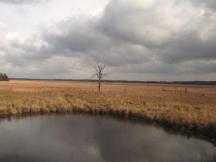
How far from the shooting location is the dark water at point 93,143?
14.9 metres

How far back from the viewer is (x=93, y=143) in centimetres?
1828

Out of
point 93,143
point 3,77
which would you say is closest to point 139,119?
point 93,143

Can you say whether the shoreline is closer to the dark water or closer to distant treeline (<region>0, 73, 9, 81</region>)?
the dark water

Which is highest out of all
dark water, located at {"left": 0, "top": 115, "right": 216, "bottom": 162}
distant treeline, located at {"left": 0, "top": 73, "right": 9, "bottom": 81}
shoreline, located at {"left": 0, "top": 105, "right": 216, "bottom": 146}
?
distant treeline, located at {"left": 0, "top": 73, "right": 9, "bottom": 81}

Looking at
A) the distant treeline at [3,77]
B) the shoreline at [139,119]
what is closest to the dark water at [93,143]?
the shoreline at [139,119]

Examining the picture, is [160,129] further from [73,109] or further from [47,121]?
[73,109]

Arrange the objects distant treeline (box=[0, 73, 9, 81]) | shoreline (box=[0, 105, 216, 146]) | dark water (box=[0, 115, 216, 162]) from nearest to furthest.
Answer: dark water (box=[0, 115, 216, 162])
shoreline (box=[0, 105, 216, 146])
distant treeline (box=[0, 73, 9, 81])

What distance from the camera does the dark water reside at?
14946 millimetres

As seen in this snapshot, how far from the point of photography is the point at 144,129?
76.9 ft

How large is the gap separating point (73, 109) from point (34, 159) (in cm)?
1932

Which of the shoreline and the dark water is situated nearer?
the dark water

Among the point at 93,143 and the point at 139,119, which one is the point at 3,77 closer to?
the point at 139,119

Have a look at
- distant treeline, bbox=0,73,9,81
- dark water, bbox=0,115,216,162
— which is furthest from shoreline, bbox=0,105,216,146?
distant treeline, bbox=0,73,9,81

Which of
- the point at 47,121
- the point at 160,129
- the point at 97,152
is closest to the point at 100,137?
the point at 97,152
